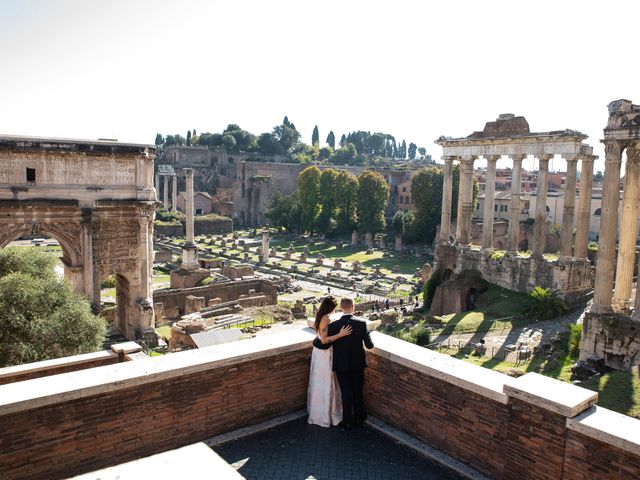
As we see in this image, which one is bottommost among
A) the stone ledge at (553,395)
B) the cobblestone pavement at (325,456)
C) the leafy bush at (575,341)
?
the leafy bush at (575,341)

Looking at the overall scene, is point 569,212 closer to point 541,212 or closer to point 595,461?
point 541,212

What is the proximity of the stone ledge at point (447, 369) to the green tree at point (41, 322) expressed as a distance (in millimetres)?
9754

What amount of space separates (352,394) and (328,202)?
2141 inches

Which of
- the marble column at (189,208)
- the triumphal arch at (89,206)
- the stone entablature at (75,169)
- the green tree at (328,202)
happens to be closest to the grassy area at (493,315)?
the triumphal arch at (89,206)

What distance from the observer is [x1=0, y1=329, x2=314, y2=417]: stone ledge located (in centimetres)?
447

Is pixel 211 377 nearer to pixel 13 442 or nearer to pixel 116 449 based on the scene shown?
pixel 116 449

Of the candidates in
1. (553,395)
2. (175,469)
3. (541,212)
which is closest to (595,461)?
(553,395)

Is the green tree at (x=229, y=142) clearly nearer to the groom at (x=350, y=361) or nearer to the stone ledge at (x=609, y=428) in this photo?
the groom at (x=350, y=361)

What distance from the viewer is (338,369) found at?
224 inches

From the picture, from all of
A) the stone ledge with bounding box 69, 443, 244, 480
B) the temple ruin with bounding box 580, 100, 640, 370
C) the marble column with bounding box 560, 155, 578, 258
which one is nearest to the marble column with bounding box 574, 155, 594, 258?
the marble column with bounding box 560, 155, 578, 258

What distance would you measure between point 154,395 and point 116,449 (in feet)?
1.77

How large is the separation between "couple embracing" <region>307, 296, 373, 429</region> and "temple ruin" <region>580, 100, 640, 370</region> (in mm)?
11040

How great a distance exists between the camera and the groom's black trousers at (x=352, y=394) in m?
5.70

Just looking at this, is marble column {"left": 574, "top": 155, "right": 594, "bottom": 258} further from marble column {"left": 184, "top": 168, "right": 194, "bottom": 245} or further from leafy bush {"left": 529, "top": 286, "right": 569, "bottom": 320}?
marble column {"left": 184, "top": 168, "right": 194, "bottom": 245}
